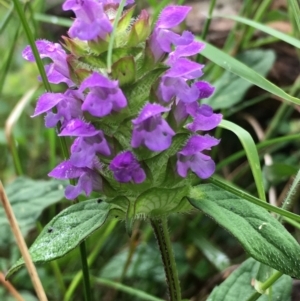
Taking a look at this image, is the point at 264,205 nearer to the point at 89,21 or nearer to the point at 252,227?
the point at 252,227

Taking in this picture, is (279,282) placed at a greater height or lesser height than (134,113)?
lesser

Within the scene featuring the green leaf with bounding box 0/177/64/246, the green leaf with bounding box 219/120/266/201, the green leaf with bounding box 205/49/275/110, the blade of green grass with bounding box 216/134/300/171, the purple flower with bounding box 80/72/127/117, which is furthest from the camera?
the green leaf with bounding box 205/49/275/110

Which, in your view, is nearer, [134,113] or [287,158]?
[134,113]

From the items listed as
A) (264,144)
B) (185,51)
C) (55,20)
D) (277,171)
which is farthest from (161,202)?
(55,20)

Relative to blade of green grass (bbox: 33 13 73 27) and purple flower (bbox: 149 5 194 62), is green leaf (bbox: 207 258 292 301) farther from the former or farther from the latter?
blade of green grass (bbox: 33 13 73 27)

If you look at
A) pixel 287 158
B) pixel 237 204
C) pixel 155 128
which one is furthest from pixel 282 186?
pixel 155 128

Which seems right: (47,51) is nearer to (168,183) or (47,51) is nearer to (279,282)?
(168,183)

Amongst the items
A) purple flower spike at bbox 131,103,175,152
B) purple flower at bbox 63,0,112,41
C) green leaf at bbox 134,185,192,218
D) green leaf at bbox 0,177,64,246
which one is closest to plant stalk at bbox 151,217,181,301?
green leaf at bbox 134,185,192,218
